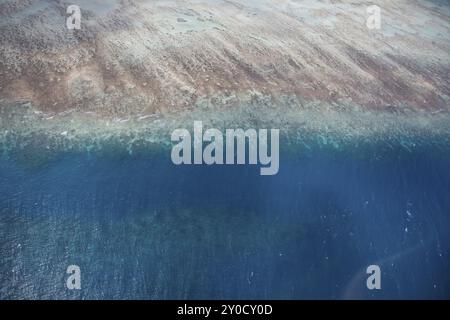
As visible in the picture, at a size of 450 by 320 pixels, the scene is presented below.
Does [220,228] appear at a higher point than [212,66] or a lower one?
lower

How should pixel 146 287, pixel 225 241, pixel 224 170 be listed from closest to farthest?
pixel 146 287, pixel 225 241, pixel 224 170

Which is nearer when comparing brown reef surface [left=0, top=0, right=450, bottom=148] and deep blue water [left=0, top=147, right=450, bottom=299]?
deep blue water [left=0, top=147, right=450, bottom=299]

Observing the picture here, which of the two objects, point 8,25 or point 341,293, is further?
point 8,25

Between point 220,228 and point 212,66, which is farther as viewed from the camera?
point 212,66

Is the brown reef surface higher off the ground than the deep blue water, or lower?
higher

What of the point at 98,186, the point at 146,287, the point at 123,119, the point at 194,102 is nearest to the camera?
the point at 146,287

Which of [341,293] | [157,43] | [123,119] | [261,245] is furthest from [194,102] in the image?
[341,293]

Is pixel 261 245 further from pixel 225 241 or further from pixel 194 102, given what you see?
pixel 194 102

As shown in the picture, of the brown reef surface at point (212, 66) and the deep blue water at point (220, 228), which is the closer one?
the deep blue water at point (220, 228)
